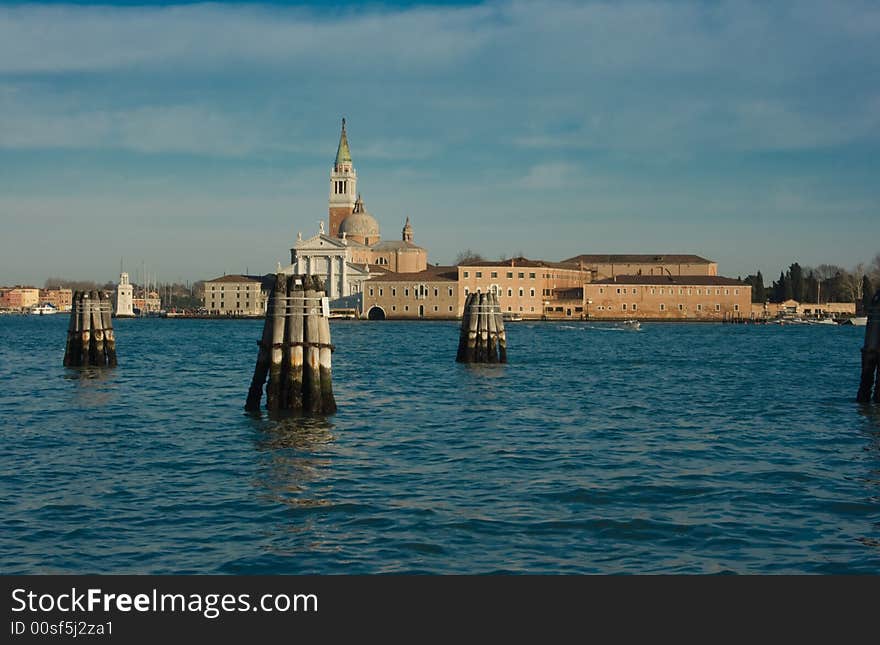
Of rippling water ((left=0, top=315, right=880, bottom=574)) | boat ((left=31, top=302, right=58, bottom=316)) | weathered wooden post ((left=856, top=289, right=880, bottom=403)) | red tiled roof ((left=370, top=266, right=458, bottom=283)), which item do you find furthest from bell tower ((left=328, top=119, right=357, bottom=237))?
weathered wooden post ((left=856, top=289, right=880, bottom=403))

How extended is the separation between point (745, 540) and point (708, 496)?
213cm

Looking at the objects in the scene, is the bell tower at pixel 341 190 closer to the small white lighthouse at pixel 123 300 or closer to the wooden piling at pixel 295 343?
the small white lighthouse at pixel 123 300

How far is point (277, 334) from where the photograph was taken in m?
17.2

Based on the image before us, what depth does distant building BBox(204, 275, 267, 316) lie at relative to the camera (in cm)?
12744

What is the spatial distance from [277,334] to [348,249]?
102845mm

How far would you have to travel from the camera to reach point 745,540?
32.3 ft

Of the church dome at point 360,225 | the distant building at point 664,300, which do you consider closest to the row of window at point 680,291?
the distant building at point 664,300

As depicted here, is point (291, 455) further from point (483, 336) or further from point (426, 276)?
point (426, 276)

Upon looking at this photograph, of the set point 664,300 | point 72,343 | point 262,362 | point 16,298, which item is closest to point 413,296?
point 664,300

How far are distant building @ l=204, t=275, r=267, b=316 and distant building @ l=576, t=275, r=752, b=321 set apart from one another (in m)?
35.7

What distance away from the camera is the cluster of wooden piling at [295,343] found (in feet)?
56.3

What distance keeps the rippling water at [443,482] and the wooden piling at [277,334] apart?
0.68m

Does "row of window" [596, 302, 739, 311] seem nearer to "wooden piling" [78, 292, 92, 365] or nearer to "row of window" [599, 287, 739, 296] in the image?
"row of window" [599, 287, 739, 296]

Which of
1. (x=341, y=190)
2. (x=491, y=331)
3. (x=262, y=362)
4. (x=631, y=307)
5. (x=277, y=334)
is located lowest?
(x=262, y=362)
